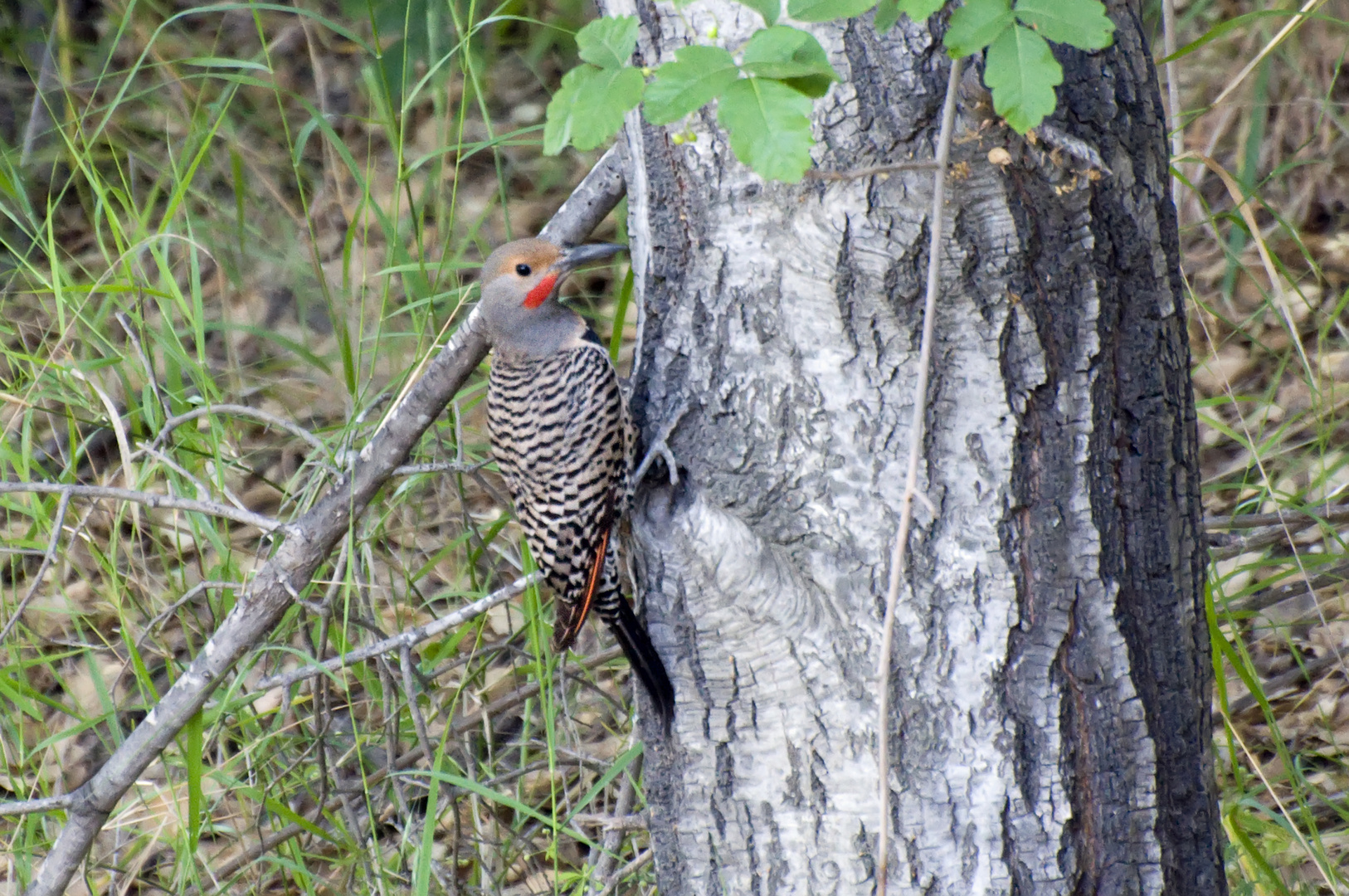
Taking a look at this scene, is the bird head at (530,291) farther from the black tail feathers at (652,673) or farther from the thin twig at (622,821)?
the thin twig at (622,821)

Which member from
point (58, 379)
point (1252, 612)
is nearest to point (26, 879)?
point (58, 379)

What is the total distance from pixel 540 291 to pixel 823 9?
4.23 feet

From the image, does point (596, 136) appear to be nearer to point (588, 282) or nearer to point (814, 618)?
point (814, 618)

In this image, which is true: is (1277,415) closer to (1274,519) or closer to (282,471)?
(1274,519)

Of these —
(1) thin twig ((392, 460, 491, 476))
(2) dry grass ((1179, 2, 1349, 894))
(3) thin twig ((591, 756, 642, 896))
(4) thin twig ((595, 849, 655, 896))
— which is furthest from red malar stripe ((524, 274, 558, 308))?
(2) dry grass ((1179, 2, 1349, 894))

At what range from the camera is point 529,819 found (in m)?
2.99

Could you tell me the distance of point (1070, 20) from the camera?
120cm

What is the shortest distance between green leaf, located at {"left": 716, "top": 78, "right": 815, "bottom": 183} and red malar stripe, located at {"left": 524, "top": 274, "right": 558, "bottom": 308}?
1.26 m

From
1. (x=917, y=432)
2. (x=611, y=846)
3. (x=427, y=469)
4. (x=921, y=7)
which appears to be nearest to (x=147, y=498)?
(x=427, y=469)

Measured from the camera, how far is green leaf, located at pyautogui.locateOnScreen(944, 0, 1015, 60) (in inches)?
48.2

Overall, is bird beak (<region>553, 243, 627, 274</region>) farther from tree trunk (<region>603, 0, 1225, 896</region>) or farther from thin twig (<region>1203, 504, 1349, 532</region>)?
thin twig (<region>1203, 504, 1349, 532</region>)

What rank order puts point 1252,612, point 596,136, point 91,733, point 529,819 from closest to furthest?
point 596,136
point 1252,612
point 529,819
point 91,733

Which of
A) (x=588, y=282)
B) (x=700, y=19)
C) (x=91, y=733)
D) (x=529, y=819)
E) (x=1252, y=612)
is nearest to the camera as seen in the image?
(x=700, y=19)

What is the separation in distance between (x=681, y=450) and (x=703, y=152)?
44 cm
